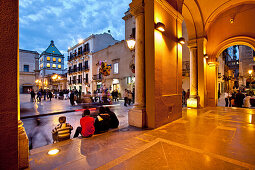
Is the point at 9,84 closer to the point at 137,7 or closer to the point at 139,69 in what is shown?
the point at 139,69

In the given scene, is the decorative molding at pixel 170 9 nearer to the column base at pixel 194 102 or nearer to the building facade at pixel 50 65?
the column base at pixel 194 102

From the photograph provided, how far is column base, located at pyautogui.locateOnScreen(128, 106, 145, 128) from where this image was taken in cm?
426

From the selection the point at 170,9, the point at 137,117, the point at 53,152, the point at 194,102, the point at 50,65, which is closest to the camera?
the point at 53,152

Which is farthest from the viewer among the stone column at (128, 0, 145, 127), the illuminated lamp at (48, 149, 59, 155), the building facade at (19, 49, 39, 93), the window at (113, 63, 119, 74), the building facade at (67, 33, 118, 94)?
the building facade at (19, 49, 39, 93)

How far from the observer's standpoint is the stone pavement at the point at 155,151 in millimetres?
2188

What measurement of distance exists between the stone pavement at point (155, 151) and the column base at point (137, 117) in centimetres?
56

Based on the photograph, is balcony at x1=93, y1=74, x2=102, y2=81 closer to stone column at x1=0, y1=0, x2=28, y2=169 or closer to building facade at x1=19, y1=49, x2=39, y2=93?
building facade at x1=19, y1=49, x2=39, y2=93

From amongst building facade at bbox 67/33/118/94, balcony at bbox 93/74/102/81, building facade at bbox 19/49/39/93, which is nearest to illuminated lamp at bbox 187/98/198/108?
balcony at bbox 93/74/102/81

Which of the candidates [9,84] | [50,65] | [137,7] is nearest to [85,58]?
[50,65]

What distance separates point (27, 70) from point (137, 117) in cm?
3823

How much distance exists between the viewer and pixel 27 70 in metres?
31.7

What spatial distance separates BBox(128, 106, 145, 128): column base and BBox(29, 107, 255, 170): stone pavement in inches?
22.0

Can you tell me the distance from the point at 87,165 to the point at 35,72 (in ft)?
125

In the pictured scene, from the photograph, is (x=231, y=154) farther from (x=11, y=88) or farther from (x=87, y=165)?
(x=11, y=88)
